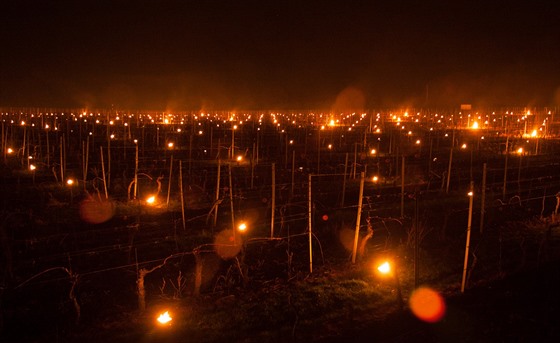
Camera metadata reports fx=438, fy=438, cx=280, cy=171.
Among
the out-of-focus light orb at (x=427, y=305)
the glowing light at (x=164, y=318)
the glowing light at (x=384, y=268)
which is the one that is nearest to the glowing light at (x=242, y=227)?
the glowing light at (x=384, y=268)

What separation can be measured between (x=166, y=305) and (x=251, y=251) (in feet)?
7.10

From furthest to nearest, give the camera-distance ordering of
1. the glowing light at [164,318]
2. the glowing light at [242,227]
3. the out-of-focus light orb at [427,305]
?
1. the glowing light at [242,227]
2. the out-of-focus light orb at [427,305]
3. the glowing light at [164,318]

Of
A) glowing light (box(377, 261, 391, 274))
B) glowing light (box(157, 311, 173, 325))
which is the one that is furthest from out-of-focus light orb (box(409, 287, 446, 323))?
glowing light (box(157, 311, 173, 325))

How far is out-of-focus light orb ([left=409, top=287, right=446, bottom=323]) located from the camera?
5.37 meters

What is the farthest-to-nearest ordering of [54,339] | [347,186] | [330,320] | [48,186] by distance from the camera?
[347,186] < [48,186] < [330,320] < [54,339]

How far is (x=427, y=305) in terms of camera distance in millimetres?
5668

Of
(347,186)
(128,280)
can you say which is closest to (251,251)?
(128,280)

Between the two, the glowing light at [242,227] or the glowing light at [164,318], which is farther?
the glowing light at [242,227]

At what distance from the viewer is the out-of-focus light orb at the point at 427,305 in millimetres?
5371

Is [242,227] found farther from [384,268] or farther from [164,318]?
[164,318]

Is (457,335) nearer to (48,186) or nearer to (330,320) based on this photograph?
(330,320)

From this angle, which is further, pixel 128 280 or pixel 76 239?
pixel 76 239

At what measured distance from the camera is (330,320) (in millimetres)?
5289

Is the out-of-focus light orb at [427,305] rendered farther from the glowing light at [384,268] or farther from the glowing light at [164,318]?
the glowing light at [164,318]
